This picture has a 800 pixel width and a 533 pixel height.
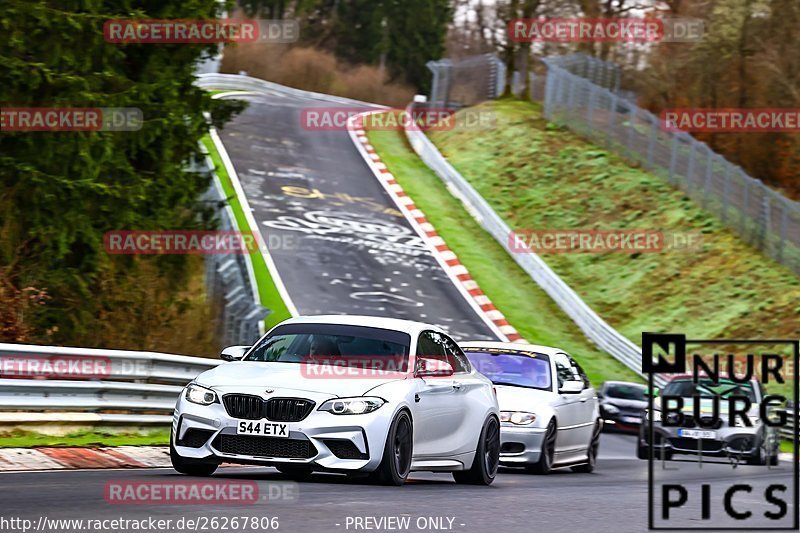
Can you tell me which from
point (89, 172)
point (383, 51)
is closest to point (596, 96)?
point (89, 172)

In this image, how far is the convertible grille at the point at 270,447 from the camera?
10812mm

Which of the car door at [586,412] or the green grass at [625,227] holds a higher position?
the car door at [586,412]

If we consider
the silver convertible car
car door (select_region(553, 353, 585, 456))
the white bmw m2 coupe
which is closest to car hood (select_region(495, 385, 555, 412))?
the silver convertible car

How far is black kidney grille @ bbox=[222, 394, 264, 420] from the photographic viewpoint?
10875 mm

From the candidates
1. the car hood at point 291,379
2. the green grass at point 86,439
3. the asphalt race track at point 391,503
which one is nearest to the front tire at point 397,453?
the asphalt race track at point 391,503

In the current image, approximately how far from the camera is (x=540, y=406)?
51.0ft

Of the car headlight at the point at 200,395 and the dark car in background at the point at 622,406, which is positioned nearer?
the car headlight at the point at 200,395

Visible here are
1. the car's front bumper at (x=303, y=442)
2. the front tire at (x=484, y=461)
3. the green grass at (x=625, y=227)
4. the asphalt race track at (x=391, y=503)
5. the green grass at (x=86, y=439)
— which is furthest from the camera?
the green grass at (x=625, y=227)

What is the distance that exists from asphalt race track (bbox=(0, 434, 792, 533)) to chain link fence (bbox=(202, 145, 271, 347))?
28.0 ft

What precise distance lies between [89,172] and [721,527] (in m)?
13.1

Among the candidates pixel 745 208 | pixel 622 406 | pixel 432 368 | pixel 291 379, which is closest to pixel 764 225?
pixel 745 208

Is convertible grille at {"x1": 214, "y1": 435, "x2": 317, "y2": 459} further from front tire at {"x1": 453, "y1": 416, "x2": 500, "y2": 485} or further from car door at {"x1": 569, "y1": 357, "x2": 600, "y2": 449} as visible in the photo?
car door at {"x1": 569, "y1": 357, "x2": 600, "y2": 449}

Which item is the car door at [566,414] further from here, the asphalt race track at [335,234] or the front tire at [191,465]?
the asphalt race track at [335,234]

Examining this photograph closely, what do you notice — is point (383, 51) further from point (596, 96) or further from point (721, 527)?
point (721, 527)
